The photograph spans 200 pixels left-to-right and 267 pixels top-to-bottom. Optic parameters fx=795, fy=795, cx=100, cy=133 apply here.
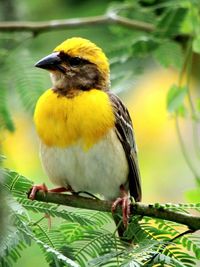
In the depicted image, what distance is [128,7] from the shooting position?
254 inches

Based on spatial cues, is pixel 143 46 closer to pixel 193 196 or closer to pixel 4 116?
pixel 4 116

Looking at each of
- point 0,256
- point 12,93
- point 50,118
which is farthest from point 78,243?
point 12,93

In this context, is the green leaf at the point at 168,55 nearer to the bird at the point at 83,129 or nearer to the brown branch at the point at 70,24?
the brown branch at the point at 70,24

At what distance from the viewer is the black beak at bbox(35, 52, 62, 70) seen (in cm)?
519

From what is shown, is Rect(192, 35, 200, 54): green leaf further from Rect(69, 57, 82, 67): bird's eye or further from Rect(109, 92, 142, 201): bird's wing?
Rect(69, 57, 82, 67): bird's eye

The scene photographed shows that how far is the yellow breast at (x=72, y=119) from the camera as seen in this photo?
15.9 feet

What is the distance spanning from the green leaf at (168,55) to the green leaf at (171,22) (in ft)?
0.29

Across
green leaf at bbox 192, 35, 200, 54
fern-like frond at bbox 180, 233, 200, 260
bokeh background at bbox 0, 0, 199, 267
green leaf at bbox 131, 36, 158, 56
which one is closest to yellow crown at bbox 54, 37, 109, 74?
green leaf at bbox 131, 36, 158, 56

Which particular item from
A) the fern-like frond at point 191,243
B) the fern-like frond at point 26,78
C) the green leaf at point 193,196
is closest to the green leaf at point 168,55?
the fern-like frond at point 26,78

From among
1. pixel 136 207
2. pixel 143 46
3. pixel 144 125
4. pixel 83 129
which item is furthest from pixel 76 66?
pixel 144 125

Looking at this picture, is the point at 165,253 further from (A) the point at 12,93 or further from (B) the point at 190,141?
(B) the point at 190,141

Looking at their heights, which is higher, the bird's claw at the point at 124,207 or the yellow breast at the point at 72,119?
the yellow breast at the point at 72,119

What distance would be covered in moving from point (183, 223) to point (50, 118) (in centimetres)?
151

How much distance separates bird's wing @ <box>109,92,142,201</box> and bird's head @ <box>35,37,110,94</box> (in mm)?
199
